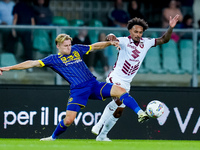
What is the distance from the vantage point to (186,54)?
13.0 m

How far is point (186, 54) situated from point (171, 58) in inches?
14.2

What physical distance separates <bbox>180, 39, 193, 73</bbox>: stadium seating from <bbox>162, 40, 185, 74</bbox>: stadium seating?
0.12 meters

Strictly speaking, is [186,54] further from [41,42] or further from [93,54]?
[41,42]

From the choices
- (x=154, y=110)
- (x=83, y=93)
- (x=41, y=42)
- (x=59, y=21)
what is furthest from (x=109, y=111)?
(x=59, y=21)

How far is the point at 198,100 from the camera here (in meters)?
12.6

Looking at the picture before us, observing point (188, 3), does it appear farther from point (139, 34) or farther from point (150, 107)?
point (150, 107)

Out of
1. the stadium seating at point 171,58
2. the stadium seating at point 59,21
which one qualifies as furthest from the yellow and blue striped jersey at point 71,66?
the stadium seating at point 59,21

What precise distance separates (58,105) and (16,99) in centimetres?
91

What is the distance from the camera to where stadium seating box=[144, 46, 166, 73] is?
506 inches

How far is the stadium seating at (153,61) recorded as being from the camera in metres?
12.9

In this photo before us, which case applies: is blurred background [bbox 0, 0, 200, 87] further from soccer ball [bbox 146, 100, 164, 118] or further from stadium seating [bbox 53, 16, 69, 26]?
soccer ball [bbox 146, 100, 164, 118]

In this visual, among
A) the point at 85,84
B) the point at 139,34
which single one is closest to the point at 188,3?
the point at 139,34
